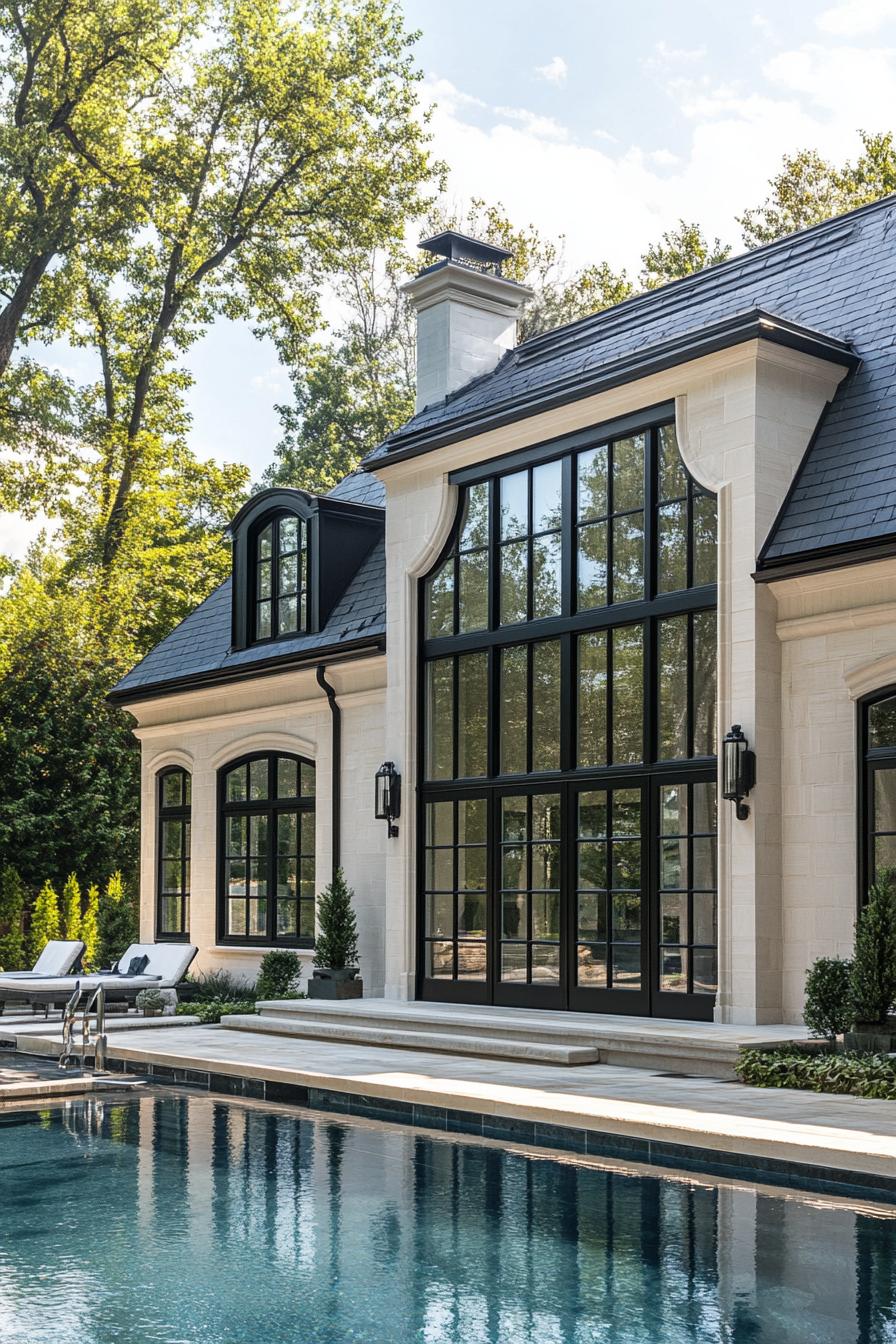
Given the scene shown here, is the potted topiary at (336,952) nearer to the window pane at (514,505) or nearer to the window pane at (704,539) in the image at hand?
the window pane at (514,505)

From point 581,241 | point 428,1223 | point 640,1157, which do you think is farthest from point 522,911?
point 581,241

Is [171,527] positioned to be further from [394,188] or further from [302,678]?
[302,678]

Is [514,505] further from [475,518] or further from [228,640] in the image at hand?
[228,640]

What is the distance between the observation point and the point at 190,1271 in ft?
20.9

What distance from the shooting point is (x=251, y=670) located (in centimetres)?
1909

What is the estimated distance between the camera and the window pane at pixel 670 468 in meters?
13.4

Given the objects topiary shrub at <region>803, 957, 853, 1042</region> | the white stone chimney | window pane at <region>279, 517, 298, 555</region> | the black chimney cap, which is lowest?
topiary shrub at <region>803, 957, 853, 1042</region>

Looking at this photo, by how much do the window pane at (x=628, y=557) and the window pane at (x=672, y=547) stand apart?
244 mm

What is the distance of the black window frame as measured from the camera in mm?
19194

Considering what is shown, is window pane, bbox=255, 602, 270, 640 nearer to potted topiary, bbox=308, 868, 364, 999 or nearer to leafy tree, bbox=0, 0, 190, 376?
potted topiary, bbox=308, 868, 364, 999

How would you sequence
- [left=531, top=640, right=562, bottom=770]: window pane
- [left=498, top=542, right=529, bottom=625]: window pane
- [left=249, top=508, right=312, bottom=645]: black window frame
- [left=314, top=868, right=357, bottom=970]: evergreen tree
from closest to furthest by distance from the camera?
[left=531, top=640, right=562, bottom=770]: window pane, [left=498, top=542, right=529, bottom=625]: window pane, [left=314, top=868, right=357, bottom=970]: evergreen tree, [left=249, top=508, right=312, bottom=645]: black window frame

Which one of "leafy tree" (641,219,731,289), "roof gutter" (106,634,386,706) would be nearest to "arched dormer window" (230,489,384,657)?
"roof gutter" (106,634,386,706)

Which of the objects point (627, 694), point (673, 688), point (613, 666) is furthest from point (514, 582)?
point (673, 688)

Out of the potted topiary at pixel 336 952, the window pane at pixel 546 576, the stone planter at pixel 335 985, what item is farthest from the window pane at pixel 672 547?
the stone planter at pixel 335 985
